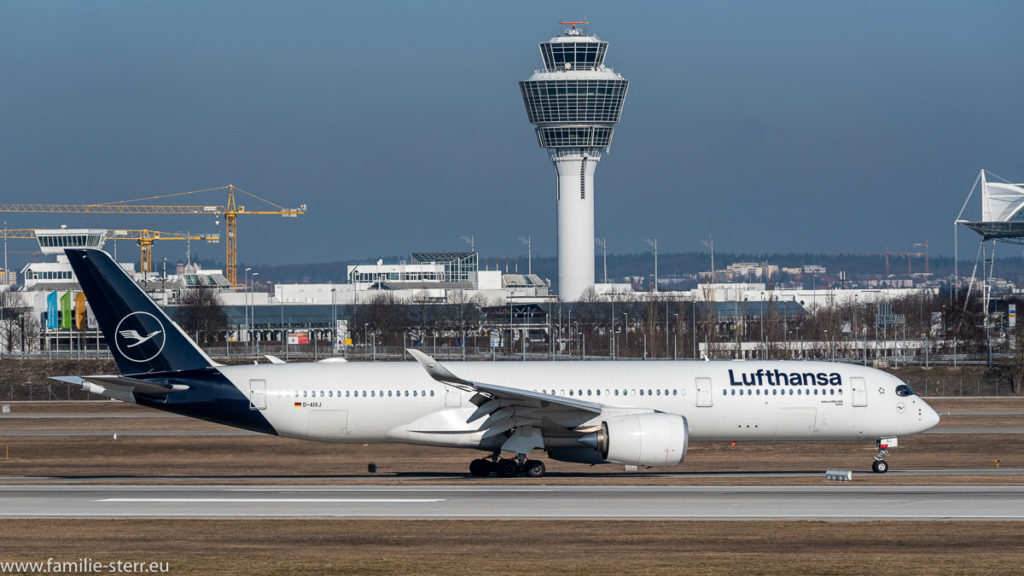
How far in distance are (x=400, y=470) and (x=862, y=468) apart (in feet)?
50.3

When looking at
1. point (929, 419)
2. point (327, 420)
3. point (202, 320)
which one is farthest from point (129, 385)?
point (202, 320)

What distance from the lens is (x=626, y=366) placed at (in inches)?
1524

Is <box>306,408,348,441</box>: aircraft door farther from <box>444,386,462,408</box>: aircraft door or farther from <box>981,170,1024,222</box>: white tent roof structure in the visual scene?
<box>981,170,1024,222</box>: white tent roof structure

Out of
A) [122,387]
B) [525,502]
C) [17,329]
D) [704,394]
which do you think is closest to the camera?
[525,502]

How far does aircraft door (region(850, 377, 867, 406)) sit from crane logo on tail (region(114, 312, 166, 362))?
68.2ft

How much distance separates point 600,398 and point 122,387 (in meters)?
13.7

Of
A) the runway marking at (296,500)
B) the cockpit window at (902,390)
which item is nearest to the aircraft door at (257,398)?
the runway marking at (296,500)

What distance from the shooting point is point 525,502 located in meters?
30.2

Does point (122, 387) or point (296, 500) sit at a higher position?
point (122, 387)

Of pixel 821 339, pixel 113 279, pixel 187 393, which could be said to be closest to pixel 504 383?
pixel 187 393

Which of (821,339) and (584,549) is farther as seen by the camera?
(821,339)

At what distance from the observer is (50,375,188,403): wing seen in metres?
35.5

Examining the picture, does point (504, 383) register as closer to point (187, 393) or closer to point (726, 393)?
point (726, 393)

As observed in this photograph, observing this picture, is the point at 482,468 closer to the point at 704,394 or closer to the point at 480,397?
the point at 480,397
